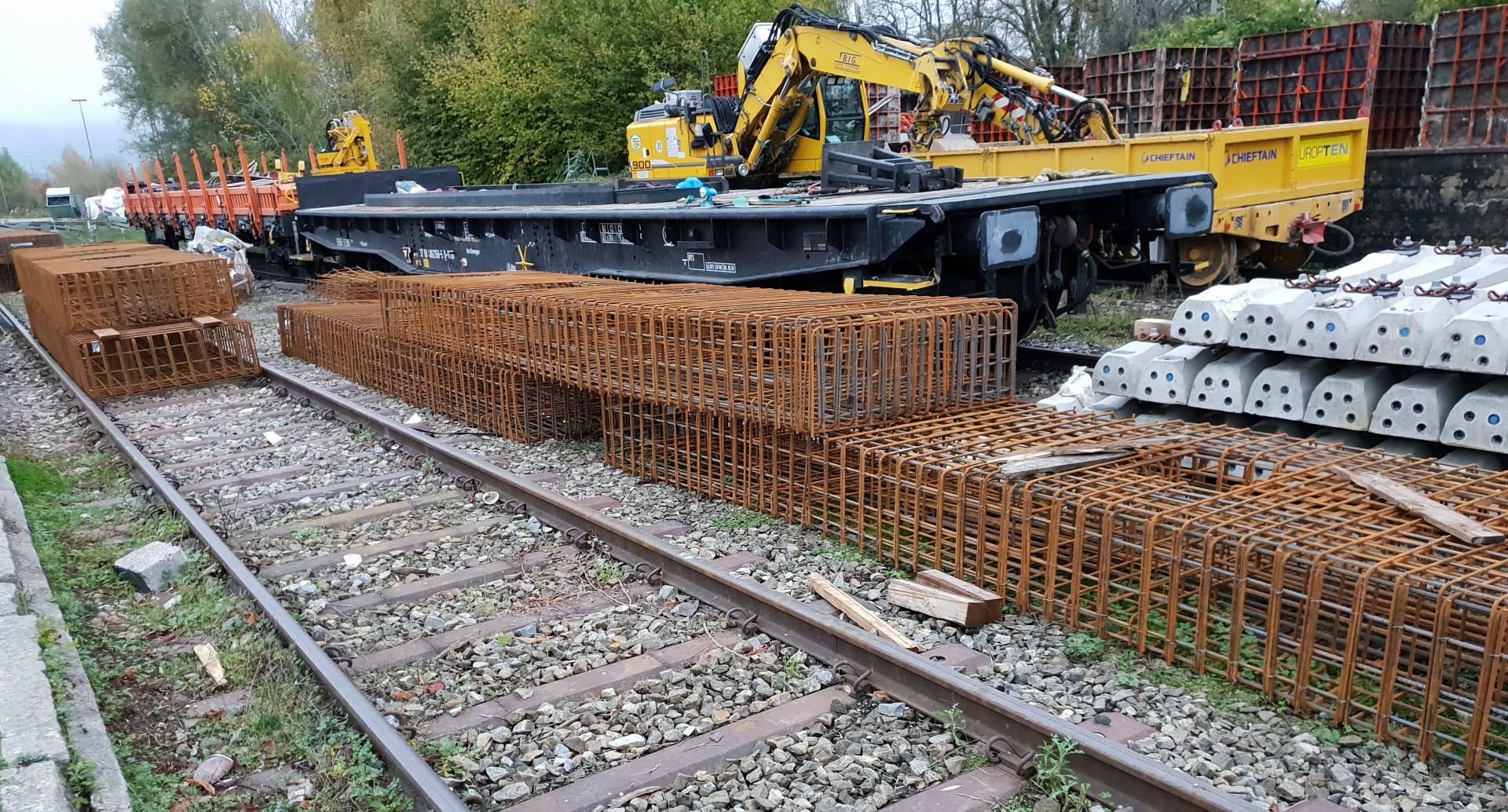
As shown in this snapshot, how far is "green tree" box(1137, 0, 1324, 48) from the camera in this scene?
2375 cm

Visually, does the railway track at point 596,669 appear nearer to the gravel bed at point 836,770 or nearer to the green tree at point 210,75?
the gravel bed at point 836,770

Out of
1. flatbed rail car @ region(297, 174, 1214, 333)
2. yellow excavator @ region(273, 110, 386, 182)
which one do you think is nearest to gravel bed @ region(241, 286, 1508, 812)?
flatbed rail car @ region(297, 174, 1214, 333)

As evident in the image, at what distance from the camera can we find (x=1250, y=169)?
11.3 meters

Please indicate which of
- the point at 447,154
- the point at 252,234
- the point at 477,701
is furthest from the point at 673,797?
the point at 447,154

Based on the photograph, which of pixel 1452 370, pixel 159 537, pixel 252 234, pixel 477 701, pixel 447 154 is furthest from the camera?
pixel 447 154

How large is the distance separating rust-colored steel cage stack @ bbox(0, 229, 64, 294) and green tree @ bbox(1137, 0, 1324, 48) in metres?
26.7

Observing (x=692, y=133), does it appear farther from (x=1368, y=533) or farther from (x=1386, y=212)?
(x=1368, y=533)

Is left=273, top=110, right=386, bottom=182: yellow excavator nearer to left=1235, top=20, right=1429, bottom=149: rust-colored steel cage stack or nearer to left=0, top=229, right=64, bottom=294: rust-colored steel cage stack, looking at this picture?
left=0, top=229, right=64, bottom=294: rust-colored steel cage stack

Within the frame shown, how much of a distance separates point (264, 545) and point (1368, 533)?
555cm

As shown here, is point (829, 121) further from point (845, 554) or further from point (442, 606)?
point (442, 606)

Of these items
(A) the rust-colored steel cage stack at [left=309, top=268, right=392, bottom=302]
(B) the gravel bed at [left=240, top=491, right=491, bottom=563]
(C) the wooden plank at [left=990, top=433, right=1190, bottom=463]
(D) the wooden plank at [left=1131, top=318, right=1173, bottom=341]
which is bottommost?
(B) the gravel bed at [left=240, top=491, right=491, bottom=563]

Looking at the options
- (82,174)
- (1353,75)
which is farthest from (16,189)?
(1353,75)

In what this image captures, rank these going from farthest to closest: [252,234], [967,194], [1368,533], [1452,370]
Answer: [252,234], [967,194], [1452,370], [1368,533]

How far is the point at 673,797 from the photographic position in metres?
3.35
